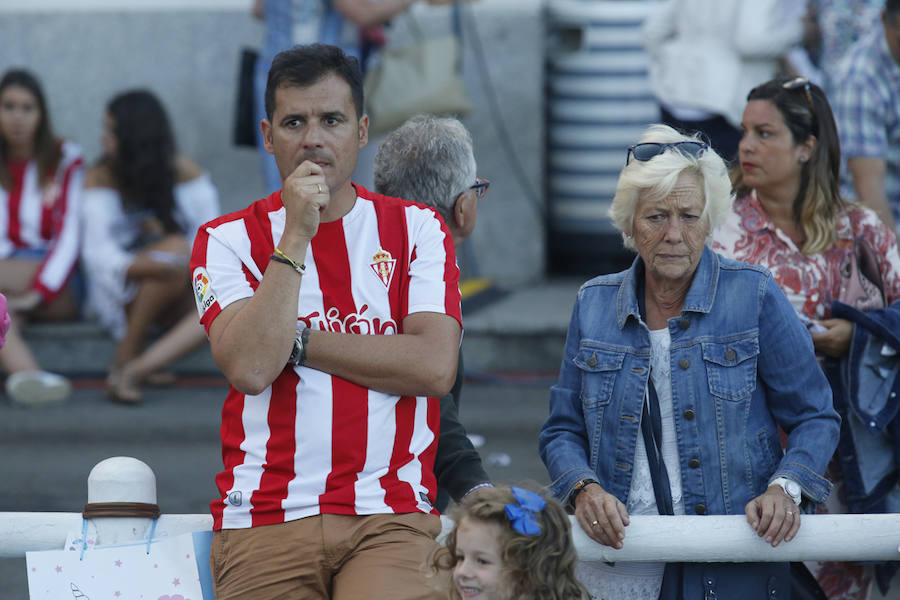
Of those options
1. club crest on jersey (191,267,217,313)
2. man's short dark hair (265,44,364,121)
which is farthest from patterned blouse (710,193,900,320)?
club crest on jersey (191,267,217,313)

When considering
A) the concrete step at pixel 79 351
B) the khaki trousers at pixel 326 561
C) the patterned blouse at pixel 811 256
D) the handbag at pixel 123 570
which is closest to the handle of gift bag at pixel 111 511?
the handbag at pixel 123 570

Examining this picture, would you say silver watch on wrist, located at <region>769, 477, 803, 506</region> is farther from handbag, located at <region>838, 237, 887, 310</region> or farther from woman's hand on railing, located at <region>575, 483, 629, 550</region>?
handbag, located at <region>838, 237, 887, 310</region>

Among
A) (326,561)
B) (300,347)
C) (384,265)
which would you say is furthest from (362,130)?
(326,561)

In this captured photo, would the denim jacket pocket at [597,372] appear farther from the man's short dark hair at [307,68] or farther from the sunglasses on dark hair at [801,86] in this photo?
the sunglasses on dark hair at [801,86]

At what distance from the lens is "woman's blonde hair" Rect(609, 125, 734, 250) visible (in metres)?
3.12

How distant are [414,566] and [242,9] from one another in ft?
19.9

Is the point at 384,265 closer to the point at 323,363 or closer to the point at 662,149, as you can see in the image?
the point at 323,363

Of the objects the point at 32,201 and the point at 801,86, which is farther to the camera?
the point at 32,201

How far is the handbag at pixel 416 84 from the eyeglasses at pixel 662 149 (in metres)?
3.81

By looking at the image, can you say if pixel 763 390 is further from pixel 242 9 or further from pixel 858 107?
pixel 242 9

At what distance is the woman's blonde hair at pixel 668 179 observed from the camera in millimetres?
3123

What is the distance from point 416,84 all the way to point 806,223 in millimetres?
3493

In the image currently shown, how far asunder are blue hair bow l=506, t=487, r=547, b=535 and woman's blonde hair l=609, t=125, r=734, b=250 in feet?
2.82

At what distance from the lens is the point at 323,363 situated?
A: 283cm
